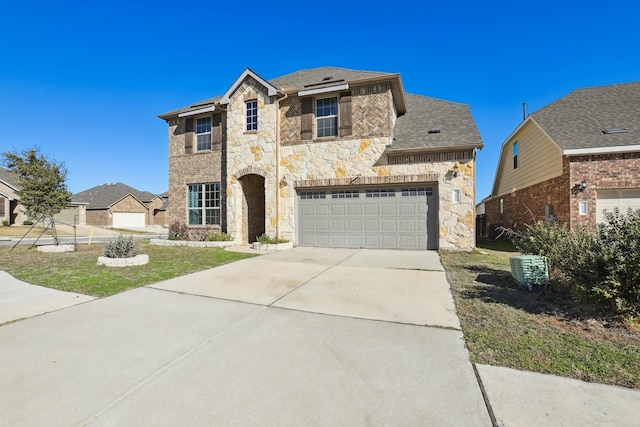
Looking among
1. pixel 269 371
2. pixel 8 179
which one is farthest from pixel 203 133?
pixel 8 179

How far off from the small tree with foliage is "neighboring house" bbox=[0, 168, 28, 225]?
74.7ft

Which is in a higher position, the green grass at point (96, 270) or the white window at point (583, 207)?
the white window at point (583, 207)

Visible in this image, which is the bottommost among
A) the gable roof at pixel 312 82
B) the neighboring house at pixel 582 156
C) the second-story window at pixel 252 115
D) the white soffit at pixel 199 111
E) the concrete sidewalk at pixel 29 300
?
the concrete sidewalk at pixel 29 300

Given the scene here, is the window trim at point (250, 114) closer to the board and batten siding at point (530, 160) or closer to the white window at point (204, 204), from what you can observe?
the white window at point (204, 204)

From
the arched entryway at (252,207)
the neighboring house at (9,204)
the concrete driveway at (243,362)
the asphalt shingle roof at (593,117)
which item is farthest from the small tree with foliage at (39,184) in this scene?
the neighboring house at (9,204)

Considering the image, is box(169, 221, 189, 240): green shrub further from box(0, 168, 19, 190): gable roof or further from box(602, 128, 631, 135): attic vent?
box(0, 168, 19, 190): gable roof

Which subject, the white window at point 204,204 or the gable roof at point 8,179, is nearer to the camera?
the white window at point 204,204

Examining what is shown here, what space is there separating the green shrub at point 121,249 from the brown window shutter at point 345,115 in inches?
324

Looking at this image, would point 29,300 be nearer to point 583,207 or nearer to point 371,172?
point 371,172

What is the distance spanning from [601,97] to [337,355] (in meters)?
17.2

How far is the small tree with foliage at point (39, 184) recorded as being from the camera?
1090 cm

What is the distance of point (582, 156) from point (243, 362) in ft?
41.0

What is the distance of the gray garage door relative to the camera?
1077cm

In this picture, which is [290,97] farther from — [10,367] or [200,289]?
[10,367]
